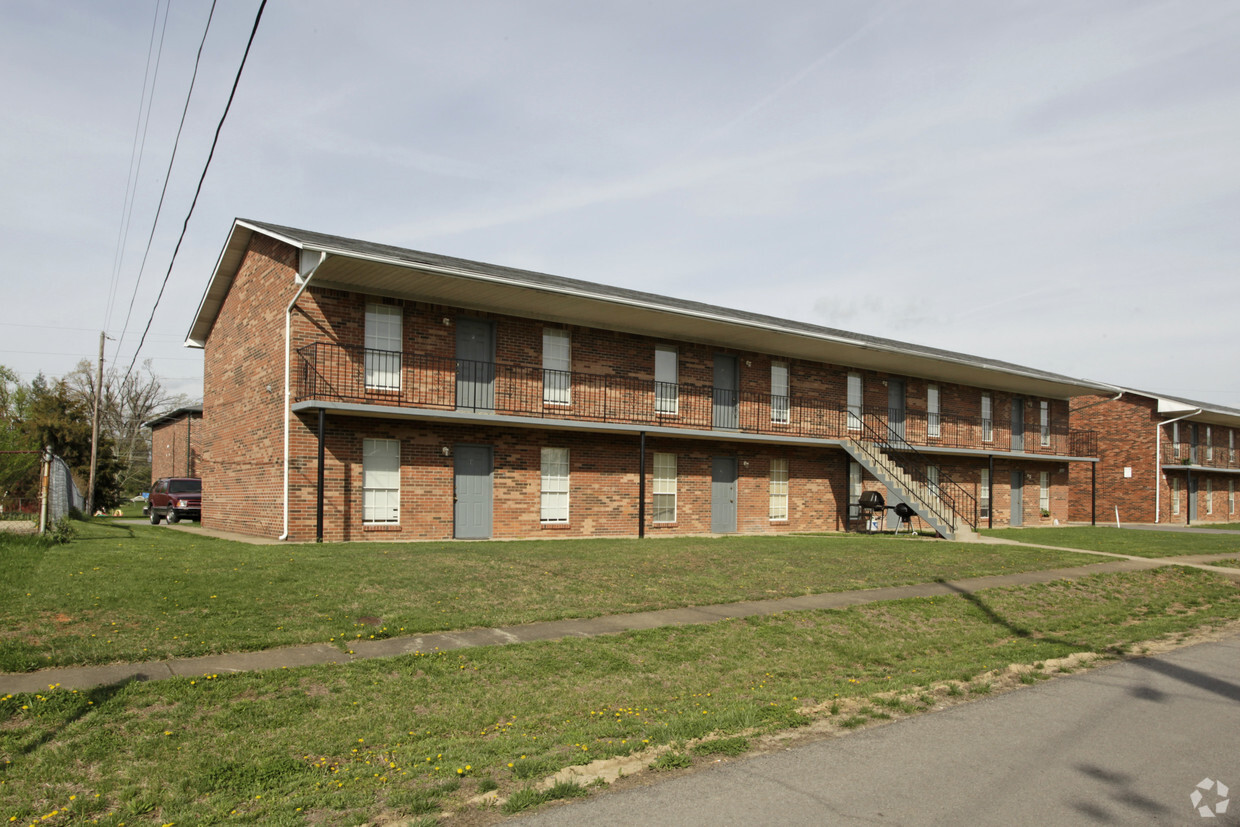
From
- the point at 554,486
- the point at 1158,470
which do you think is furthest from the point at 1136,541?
the point at 1158,470

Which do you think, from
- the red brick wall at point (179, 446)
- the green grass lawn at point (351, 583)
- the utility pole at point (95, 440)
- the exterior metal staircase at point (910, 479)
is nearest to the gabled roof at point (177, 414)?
the red brick wall at point (179, 446)

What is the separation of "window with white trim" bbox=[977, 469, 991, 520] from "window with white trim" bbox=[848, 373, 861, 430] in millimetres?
7260

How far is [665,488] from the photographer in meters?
22.4

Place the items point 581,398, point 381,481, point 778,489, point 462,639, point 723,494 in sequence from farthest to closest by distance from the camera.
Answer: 1. point 778,489
2. point 723,494
3. point 581,398
4. point 381,481
5. point 462,639

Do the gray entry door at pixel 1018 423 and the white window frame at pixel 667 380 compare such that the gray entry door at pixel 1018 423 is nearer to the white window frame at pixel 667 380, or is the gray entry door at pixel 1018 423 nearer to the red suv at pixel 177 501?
the white window frame at pixel 667 380

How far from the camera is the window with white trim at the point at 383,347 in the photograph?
17.6 metres

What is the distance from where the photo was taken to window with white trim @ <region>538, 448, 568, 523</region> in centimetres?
2006

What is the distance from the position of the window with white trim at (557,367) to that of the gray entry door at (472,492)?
7.15 feet

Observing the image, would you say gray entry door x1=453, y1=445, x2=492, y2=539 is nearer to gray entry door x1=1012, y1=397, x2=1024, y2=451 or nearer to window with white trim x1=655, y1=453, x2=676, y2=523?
window with white trim x1=655, y1=453, x2=676, y2=523

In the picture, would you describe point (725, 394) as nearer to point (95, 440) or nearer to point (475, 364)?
point (475, 364)

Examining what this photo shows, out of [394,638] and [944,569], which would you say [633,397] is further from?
[394,638]

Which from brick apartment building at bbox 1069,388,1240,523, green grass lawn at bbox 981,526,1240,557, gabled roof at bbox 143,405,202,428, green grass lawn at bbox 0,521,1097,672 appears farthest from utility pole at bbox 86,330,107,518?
brick apartment building at bbox 1069,388,1240,523

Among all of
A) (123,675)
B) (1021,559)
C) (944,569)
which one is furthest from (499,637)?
(1021,559)

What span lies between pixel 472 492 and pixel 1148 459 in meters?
33.8
